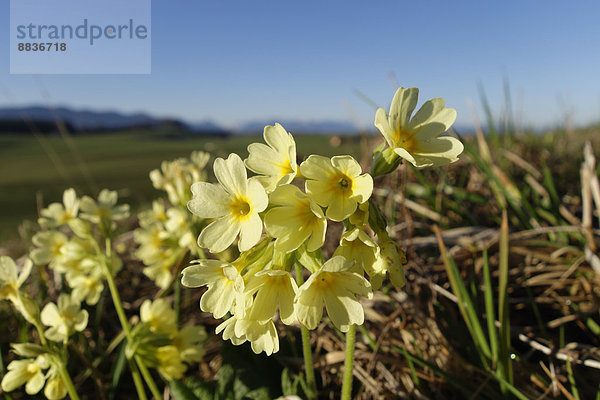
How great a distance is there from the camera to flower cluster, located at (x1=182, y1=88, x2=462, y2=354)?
42.0 inches

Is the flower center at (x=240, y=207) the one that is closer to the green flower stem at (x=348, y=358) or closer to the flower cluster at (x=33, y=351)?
the green flower stem at (x=348, y=358)

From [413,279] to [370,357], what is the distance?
514 mm

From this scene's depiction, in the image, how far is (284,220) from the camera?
110 cm

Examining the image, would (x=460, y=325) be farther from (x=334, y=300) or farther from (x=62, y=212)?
(x=62, y=212)

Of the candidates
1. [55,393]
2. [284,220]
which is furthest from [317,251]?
[55,393]

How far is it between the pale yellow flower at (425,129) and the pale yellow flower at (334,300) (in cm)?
40

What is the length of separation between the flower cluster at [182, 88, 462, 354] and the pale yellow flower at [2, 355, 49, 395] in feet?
2.85

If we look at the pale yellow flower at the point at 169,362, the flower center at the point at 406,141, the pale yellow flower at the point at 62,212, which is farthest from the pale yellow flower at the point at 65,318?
the flower center at the point at 406,141

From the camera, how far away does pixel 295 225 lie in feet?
3.61

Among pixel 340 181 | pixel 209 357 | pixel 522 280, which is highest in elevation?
pixel 340 181

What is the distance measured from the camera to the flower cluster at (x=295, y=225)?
107 cm

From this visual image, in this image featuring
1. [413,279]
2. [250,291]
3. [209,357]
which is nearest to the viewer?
[250,291]

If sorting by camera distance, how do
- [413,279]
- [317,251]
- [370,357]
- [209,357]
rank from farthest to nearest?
[209,357]
[413,279]
[370,357]
[317,251]

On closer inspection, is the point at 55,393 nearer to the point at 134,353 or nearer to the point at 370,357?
the point at 134,353
